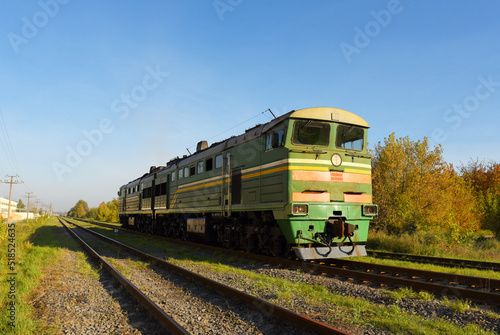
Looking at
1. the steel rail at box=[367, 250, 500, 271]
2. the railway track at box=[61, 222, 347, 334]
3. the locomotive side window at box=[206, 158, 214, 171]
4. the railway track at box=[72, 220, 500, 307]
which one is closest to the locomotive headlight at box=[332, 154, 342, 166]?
the railway track at box=[72, 220, 500, 307]

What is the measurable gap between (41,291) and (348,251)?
25.3 feet

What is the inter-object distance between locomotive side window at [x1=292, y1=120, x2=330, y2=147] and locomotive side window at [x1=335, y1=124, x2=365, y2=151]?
409 millimetres

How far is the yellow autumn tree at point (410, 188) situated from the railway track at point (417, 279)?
515 inches

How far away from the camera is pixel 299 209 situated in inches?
352

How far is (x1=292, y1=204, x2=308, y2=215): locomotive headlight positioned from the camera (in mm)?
8828

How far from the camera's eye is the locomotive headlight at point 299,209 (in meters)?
8.83

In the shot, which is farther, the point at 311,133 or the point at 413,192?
the point at 413,192

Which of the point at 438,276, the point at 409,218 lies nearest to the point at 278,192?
the point at 438,276

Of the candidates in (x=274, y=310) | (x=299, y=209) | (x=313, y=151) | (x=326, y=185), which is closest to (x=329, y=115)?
(x=313, y=151)

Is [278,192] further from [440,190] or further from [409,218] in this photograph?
[440,190]

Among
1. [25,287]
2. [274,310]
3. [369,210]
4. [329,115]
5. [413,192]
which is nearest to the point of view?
[274,310]

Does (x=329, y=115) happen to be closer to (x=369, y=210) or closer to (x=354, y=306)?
(x=369, y=210)

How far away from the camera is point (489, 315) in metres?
5.18

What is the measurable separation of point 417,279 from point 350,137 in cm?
429
